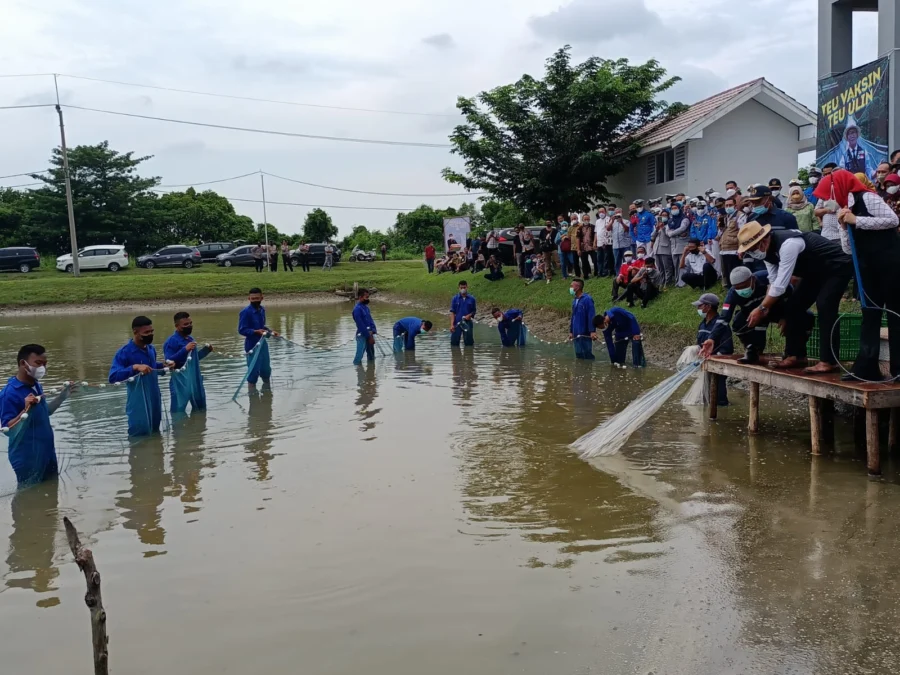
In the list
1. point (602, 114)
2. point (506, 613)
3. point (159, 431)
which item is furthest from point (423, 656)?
point (602, 114)

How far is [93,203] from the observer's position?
50.0 metres

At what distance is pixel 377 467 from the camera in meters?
8.46

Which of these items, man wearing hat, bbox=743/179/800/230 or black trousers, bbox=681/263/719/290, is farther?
black trousers, bbox=681/263/719/290

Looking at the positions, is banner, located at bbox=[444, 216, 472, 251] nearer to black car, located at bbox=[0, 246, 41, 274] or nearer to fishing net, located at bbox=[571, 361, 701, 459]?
black car, located at bbox=[0, 246, 41, 274]

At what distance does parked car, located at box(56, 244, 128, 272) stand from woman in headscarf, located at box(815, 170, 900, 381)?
142ft

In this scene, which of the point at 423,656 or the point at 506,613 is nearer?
the point at 423,656

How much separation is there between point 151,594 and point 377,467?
3.21m

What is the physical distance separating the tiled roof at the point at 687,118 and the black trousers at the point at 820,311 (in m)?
15.1

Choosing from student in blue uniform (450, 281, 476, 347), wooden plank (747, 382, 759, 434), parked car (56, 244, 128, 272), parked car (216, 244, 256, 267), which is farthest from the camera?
parked car (216, 244, 256, 267)

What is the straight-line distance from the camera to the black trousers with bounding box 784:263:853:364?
772cm

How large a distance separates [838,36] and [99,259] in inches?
1564

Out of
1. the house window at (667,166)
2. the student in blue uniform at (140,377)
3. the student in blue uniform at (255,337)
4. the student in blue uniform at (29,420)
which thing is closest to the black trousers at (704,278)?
the house window at (667,166)

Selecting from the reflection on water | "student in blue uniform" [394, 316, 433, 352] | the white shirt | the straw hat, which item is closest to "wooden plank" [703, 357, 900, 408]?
the reflection on water

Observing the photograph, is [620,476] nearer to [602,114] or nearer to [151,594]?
[151,594]
